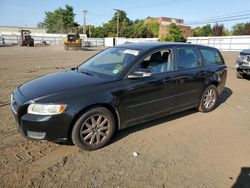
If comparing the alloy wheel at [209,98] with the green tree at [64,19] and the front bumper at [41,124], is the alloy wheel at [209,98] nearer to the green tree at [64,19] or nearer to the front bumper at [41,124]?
the front bumper at [41,124]

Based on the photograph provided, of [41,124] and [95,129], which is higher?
[41,124]

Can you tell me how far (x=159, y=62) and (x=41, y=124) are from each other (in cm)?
247

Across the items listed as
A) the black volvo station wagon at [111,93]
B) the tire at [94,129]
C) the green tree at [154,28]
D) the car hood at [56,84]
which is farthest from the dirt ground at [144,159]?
the green tree at [154,28]

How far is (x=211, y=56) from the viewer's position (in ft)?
19.3

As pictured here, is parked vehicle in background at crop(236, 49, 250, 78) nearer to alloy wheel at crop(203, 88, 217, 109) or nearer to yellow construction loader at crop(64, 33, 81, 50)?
alloy wheel at crop(203, 88, 217, 109)

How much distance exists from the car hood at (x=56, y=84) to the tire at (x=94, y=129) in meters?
0.49

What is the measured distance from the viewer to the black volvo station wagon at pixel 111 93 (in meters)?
3.42

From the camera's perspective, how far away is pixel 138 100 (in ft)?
13.7

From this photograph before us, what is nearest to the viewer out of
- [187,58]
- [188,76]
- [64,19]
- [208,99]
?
[188,76]

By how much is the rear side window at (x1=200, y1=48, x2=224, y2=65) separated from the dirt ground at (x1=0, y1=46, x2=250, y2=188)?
1540 millimetres

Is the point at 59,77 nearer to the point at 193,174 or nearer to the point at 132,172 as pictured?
the point at 132,172

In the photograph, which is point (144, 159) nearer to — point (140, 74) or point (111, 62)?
point (140, 74)

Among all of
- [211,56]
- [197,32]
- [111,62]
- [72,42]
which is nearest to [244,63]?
[211,56]

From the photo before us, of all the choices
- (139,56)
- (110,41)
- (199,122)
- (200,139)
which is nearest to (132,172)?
(200,139)
